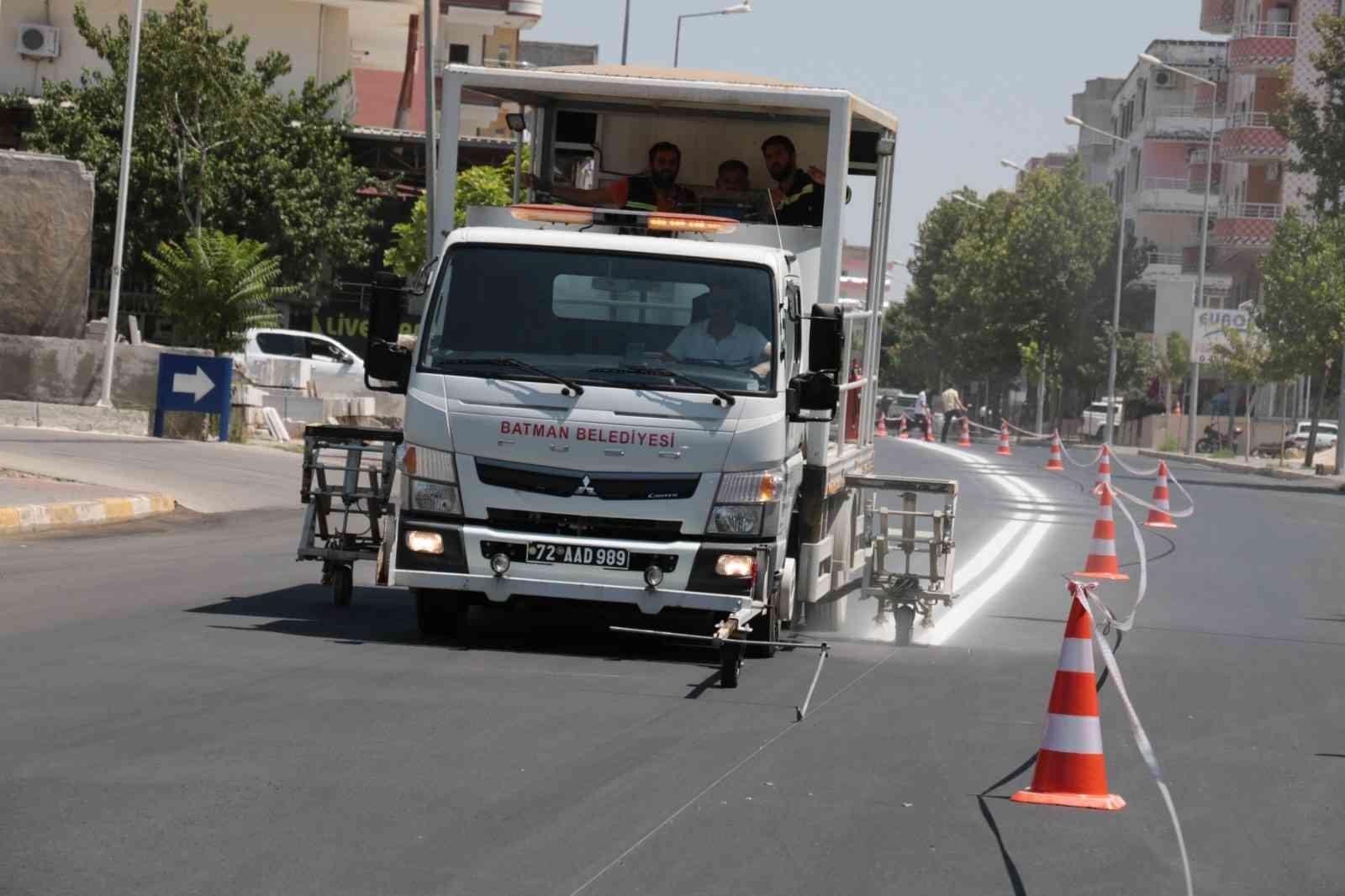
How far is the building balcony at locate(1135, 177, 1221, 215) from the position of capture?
317 feet

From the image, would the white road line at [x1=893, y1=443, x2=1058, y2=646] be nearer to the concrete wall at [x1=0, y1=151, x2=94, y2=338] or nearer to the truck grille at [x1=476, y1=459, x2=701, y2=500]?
the truck grille at [x1=476, y1=459, x2=701, y2=500]

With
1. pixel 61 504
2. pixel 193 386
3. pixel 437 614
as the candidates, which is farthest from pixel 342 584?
pixel 193 386

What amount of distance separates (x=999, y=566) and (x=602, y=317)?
8783mm

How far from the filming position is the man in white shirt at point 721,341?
1095 centimetres

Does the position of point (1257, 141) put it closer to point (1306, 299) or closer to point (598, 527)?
point (1306, 299)

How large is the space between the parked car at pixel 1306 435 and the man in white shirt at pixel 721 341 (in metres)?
62.9

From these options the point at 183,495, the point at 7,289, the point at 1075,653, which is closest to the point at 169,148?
the point at 7,289

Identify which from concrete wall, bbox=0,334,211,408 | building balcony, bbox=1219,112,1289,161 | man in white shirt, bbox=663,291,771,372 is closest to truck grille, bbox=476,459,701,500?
man in white shirt, bbox=663,291,771,372

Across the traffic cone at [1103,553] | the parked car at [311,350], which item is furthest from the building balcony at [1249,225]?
the traffic cone at [1103,553]

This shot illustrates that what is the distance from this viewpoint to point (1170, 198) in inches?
3807

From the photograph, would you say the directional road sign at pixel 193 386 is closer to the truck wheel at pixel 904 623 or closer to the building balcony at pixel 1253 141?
the truck wheel at pixel 904 623

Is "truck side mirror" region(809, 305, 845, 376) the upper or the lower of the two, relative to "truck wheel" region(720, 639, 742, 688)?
upper

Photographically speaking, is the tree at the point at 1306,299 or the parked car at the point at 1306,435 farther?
the parked car at the point at 1306,435

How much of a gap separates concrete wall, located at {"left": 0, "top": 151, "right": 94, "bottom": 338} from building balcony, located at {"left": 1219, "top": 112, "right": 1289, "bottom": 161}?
204 ft
